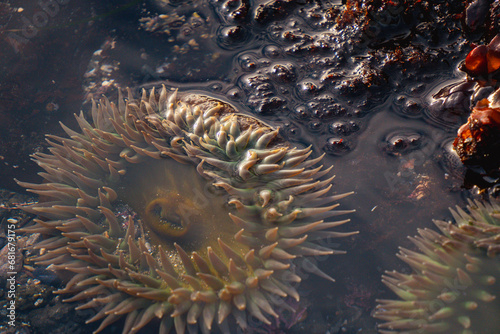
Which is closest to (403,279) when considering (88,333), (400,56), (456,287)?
(456,287)

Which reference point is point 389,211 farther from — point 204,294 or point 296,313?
point 204,294

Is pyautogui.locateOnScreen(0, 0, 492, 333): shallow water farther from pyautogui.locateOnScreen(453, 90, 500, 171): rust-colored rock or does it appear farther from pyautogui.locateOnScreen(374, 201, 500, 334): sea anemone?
pyautogui.locateOnScreen(374, 201, 500, 334): sea anemone

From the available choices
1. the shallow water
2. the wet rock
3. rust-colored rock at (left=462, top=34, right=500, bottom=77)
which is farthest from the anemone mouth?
the wet rock

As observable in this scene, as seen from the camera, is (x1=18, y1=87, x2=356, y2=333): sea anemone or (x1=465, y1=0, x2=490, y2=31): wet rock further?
(x1=465, y1=0, x2=490, y2=31): wet rock

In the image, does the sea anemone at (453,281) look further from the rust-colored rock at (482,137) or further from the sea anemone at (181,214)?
the sea anemone at (181,214)

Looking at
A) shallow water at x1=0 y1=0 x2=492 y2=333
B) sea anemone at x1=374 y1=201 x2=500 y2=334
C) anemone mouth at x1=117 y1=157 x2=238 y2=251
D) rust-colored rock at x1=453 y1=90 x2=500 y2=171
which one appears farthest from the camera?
anemone mouth at x1=117 y1=157 x2=238 y2=251

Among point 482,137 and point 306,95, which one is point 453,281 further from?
point 306,95

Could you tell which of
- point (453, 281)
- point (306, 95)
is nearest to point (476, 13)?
point (306, 95)
